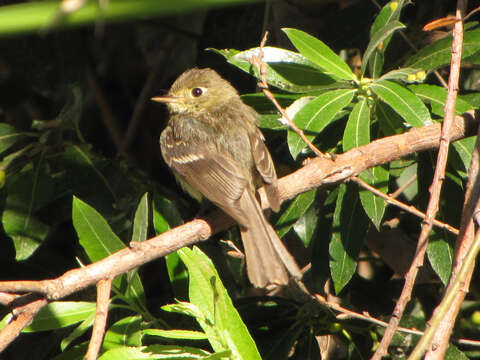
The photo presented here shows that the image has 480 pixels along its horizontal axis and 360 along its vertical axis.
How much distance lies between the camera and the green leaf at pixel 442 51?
305 cm

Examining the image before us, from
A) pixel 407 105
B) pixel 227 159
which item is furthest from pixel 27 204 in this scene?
pixel 407 105

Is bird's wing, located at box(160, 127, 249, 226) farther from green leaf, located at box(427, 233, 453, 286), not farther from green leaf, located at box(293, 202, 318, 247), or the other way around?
green leaf, located at box(427, 233, 453, 286)

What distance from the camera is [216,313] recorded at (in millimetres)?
2289

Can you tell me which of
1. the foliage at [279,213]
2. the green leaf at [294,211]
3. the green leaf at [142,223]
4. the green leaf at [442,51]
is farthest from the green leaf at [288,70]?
the green leaf at [142,223]

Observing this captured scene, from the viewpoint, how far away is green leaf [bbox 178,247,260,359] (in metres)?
2.29

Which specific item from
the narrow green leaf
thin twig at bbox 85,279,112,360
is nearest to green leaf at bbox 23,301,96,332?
the narrow green leaf

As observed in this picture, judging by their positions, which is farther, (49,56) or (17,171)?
(49,56)

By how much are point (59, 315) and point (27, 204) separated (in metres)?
1.10

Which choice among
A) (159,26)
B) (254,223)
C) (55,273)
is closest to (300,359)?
(254,223)

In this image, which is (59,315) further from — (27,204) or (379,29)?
(379,29)

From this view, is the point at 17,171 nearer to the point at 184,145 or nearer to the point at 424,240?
the point at 184,145

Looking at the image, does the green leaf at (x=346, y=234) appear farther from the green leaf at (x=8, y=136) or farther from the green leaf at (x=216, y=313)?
the green leaf at (x=8, y=136)

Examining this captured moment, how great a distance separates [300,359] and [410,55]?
6.27ft

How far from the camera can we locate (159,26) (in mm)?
5152
